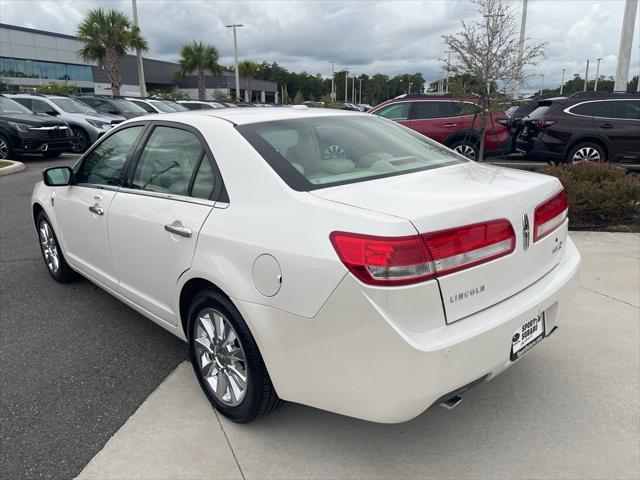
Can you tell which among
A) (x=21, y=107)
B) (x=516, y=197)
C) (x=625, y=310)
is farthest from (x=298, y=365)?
(x=21, y=107)

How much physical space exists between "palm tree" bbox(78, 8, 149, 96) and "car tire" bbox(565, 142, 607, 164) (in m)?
24.7

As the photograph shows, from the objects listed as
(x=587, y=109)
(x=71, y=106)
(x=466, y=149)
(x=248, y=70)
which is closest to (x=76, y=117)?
(x=71, y=106)

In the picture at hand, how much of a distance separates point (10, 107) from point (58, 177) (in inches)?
461

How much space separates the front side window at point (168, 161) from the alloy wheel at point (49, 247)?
1.81 m

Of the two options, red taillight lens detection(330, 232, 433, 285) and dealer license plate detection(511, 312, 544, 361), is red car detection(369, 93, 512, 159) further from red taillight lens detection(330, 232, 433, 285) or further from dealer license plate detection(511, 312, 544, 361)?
red taillight lens detection(330, 232, 433, 285)

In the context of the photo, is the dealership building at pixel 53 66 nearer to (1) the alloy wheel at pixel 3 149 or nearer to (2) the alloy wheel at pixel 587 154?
(1) the alloy wheel at pixel 3 149

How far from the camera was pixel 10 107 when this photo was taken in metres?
13.5

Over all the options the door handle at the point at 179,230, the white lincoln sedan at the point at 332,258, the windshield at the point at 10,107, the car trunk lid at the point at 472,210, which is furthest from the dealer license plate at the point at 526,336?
the windshield at the point at 10,107

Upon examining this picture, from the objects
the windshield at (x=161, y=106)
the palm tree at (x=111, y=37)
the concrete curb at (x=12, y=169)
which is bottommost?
the concrete curb at (x=12, y=169)

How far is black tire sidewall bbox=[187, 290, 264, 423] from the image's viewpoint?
2.42 metres

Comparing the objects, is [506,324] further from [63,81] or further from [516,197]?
[63,81]

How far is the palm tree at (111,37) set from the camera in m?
28.0

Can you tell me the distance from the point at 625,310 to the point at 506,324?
7.82 ft

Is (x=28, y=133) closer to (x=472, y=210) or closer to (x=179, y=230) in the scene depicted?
(x=179, y=230)
